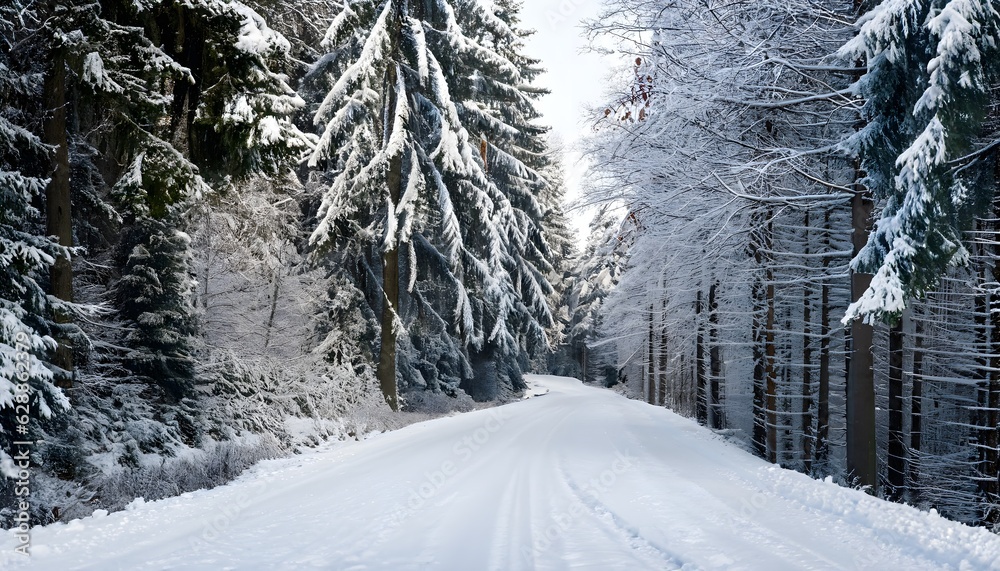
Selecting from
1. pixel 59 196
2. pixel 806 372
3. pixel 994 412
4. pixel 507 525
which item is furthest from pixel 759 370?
pixel 59 196

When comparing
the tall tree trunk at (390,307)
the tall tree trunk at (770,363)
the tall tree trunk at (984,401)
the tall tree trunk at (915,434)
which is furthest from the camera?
the tall tree trunk at (390,307)

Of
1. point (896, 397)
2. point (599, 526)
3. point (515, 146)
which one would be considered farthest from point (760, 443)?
point (515, 146)

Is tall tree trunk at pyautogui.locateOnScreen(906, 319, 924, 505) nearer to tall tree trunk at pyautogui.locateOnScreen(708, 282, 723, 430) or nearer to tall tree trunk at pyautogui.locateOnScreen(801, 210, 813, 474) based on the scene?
tall tree trunk at pyautogui.locateOnScreen(801, 210, 813, 474)

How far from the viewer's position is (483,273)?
768 inches

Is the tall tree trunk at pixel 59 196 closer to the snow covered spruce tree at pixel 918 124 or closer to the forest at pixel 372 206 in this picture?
the forest at pixel 372 206

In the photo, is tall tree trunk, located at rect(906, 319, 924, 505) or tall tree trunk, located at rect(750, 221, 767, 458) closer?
tall tree trunk, located at rect(906, 319, 924, 505)

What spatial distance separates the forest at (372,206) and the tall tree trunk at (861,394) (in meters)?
0.04

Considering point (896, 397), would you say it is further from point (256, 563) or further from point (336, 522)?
point (256, 563)

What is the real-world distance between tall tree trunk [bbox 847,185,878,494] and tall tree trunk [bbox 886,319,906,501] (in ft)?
9.81

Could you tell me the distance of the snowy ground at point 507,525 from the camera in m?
4.82

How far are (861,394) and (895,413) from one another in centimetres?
394

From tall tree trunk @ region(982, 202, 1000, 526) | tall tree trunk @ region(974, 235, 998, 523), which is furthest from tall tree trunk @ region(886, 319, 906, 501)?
tall tree trunk @ region(982, 202, 1000, 526)

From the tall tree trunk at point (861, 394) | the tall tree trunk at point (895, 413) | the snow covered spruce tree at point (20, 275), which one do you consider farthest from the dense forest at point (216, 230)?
the tall tree trunk at point (895, 413)

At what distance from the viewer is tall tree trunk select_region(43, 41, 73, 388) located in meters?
8.21
